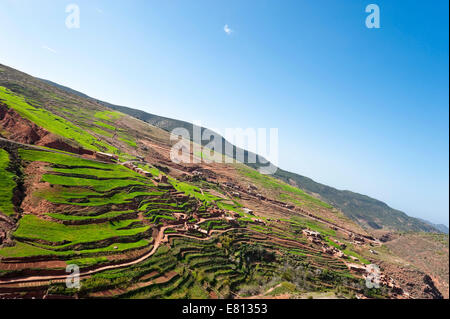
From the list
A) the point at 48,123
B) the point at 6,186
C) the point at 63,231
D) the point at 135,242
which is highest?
the point at 48,123

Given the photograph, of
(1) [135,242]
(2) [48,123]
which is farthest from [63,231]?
(2) [48,123]

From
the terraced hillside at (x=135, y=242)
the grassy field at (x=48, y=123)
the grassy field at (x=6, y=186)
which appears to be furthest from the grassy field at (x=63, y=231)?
the grassy field at (x=48, y=123)

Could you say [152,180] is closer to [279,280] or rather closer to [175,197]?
[175,197]

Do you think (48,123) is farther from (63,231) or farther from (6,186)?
(63,231)

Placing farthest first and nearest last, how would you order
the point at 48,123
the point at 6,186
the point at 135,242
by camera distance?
the point at 48,123 → the point at 135,242 → the point at 6,186

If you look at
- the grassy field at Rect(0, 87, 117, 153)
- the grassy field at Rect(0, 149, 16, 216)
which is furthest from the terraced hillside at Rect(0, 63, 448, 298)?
the grassy field at Rect(0, 87, 117, 153)

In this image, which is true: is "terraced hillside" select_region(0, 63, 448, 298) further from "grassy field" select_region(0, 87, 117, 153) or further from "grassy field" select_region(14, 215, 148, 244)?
"grassy field" select_region(0, 87, 117, 153)

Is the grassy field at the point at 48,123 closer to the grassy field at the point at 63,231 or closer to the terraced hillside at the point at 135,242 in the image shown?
the terraced hillside at the point at 135,242
